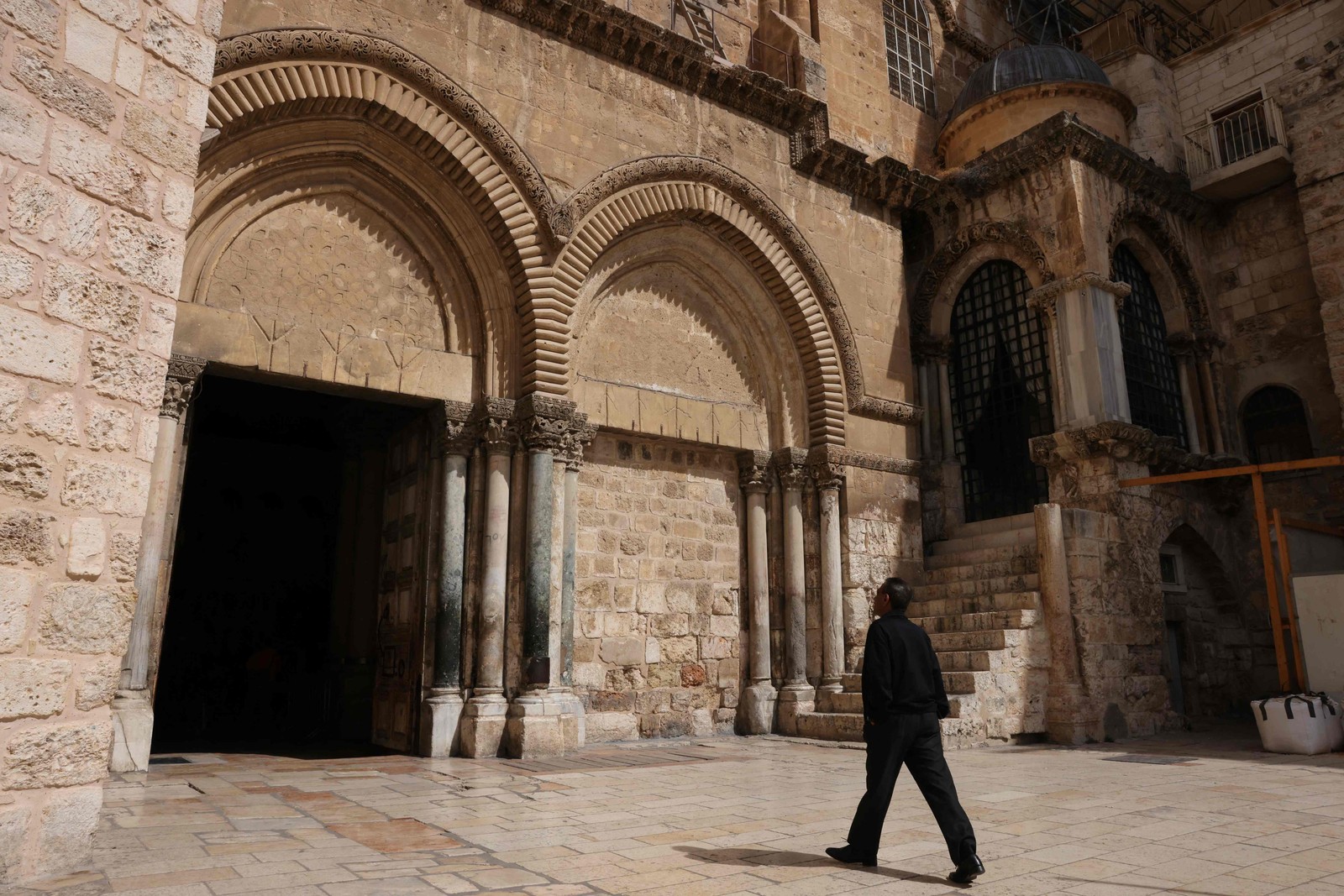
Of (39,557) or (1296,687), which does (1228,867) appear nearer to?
(39,557)

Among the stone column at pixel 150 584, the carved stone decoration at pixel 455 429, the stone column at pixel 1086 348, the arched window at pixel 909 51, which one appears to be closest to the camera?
the stone column at pixel 150 584

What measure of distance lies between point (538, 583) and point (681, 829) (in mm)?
4398

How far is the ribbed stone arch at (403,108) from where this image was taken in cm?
837

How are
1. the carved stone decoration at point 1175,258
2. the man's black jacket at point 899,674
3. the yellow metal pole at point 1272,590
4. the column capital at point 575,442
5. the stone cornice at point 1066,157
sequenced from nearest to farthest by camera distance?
the man's black jacket at point 899,674, the column capital at point 575,442, the yellow metal pole at point 1272,590, the stone cornice at point 1066,157, the carved stone decoration at point 1175,258

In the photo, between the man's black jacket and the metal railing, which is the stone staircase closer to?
the man's black jacket

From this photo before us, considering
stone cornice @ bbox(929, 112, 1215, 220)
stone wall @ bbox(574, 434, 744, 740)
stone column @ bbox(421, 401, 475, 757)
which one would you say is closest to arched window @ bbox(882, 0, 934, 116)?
stone cornice @ bbox(929, 112, 1215, 220)

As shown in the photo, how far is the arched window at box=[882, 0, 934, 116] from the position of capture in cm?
1578

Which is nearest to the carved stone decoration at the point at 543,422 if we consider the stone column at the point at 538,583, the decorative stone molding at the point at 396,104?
the stone column at the point at 538,583

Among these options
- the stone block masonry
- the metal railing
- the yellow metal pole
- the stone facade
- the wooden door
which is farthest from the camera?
the metal railing

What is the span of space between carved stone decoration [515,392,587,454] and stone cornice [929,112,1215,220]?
744 centimetres

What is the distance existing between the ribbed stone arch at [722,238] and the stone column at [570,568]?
0.60 meters

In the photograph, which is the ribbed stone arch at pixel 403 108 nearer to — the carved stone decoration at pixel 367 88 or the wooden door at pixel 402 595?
the carved stone decoration at pixel 367 88

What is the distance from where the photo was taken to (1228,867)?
4.36 m

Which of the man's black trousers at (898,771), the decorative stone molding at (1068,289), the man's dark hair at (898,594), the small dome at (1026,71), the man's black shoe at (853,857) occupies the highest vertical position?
the small dome at (1026,71)
